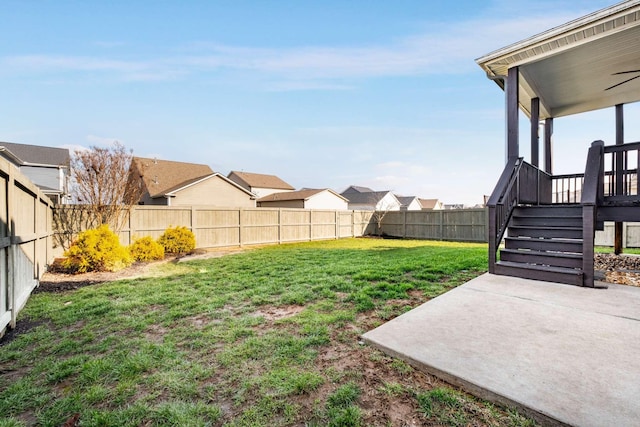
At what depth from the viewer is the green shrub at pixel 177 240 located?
914cm

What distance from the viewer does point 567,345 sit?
228 cm

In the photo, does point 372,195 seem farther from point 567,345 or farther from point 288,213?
point 567,345

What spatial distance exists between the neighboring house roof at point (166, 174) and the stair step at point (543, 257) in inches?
706

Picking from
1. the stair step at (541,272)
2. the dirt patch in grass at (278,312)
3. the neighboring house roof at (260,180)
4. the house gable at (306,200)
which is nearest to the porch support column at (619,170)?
the stair step at (541,272)

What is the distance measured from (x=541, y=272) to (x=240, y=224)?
10.2 meters

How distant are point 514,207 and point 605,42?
304cm

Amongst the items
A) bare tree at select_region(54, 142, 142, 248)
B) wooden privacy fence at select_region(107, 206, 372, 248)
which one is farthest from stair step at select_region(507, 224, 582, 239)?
bare tree at select_region(54, 142, 142, 248)

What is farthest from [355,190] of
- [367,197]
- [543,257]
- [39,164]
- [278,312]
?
[278,312]

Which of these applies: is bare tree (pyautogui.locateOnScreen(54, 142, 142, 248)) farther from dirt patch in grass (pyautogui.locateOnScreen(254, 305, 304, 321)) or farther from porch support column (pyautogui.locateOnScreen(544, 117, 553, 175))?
porch support column (pyautogui.locateOnScreen(544, 117, 553, 175))

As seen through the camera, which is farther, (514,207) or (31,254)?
(514,207)

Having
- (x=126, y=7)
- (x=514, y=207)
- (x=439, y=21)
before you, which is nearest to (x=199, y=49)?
(x=126, y=7)

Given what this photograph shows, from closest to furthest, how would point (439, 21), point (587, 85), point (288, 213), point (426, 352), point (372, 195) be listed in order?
point (426, 352) → point (587, 85) → point (439, 21) → point (288, 213) → point (372, 195)

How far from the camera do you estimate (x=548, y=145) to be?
7750 mm

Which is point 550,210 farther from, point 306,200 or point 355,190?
point 355,190
